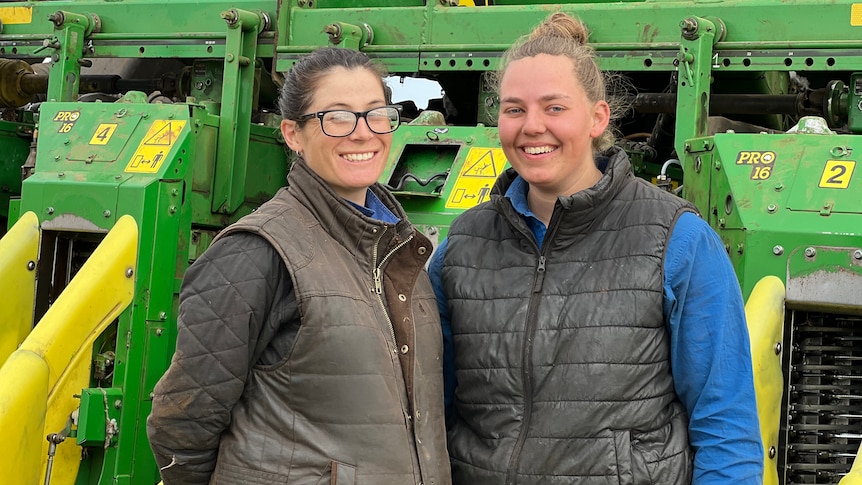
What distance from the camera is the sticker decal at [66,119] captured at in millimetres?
5043

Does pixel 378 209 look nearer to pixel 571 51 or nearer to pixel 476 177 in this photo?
pixel 571 51

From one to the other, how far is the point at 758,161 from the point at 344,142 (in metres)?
1.77

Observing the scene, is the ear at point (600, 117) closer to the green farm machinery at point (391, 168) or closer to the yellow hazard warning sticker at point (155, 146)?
the green farm machinery at point (391, 168)

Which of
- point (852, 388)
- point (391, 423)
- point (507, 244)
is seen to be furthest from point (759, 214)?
point (391, 423)

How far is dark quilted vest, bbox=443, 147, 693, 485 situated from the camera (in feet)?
7.58

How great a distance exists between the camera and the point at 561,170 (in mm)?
2451

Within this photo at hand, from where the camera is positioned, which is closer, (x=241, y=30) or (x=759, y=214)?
(x=759, y=214)

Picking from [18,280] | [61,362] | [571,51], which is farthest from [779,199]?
[18,280]

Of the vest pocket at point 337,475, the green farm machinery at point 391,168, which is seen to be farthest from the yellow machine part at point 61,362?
the vest pocket at point 337,475

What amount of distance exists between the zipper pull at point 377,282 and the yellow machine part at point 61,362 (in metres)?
1.94

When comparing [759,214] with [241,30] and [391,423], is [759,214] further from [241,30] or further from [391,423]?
[241,30]

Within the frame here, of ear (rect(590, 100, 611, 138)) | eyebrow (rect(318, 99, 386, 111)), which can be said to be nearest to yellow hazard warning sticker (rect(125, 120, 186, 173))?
eyebrow (rect(318, 99, 386, 111))

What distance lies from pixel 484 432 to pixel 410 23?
287 centimetres

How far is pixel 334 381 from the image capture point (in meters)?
2.21
